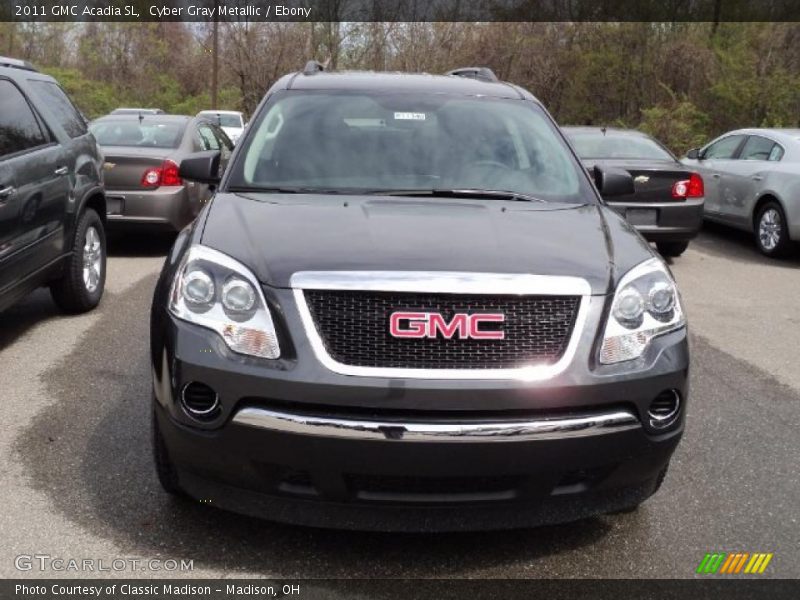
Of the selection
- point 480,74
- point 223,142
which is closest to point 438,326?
point 480,74

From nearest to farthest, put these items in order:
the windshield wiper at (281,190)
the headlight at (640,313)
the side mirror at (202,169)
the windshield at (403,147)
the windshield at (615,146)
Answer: the headlight at (640,313) < the windshield wiper at (281,190) < the windshield at (403,147) < the side mirror at (202,169) < the windshield at (615,146)

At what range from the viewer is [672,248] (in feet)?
34.2

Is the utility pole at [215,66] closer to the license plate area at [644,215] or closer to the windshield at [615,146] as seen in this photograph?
the windshield at [615,146]

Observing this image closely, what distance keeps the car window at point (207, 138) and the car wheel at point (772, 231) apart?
6933 mm

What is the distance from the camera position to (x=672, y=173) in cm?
942

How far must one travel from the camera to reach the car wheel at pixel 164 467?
Answer: 10.7ft

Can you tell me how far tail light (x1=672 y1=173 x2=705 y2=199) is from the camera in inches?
373

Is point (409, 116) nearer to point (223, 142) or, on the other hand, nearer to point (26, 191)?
point (26, 191)

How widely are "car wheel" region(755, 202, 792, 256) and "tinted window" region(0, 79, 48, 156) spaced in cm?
808

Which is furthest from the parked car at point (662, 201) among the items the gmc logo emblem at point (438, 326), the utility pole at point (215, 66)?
the utility pole at point (215, 66)

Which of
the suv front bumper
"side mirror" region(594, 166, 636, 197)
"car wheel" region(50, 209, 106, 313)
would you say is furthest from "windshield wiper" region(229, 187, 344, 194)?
"car wheel" region(50, 209, 106, 313)

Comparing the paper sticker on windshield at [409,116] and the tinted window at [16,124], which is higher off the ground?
the paper sticker on windshield at [409,116]

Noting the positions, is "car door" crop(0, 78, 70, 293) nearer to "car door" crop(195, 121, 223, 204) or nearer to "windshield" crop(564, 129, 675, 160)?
"car door" crop(195, 121, 223, 204)

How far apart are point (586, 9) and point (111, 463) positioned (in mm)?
31454
